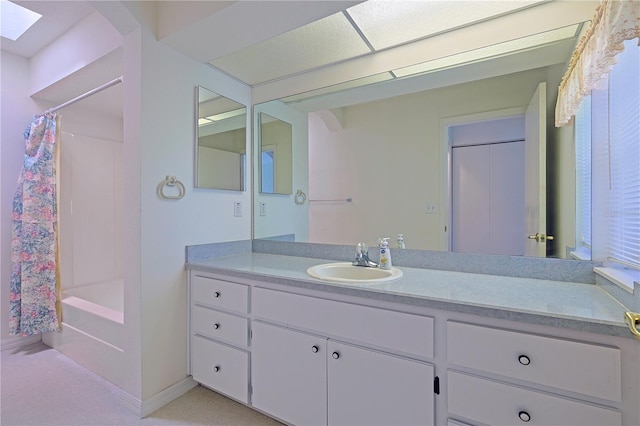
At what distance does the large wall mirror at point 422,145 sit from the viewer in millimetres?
1452

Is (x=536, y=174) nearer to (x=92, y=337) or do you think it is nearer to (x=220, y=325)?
Result: (x=220, y=325)

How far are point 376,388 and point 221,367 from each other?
97cm

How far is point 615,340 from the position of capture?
87 centimetres

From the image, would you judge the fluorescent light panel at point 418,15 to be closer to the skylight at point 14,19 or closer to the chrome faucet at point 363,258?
the chrome faucet at point 363,258

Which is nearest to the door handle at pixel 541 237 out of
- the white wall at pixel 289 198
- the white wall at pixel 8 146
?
the white wall at pixel 289 198

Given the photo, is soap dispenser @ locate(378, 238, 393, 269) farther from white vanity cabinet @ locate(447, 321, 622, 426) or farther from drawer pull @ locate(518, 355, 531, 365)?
drawer pull @ locate(518, 355, 531, 365)

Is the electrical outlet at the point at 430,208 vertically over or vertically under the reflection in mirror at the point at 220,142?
under

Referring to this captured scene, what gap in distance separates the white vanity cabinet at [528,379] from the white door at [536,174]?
25.7 inches

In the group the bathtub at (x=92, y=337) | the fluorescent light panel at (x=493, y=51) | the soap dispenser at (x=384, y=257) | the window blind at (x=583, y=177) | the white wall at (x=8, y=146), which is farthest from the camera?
the white wall at (x=8, y=146)

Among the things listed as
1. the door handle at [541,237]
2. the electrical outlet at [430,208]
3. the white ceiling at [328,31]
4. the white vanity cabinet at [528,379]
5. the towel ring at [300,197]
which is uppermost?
the white ceiling at [328,31]

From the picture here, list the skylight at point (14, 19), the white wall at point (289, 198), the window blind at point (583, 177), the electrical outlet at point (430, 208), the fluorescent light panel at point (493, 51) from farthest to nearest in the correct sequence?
the white wall at point (289, 198) < the skylight at point (14, 19) < the electrical outlet at point (430, 208) < the fluorescent light panel at point (493, 51) < the window blind at point (583, 177)

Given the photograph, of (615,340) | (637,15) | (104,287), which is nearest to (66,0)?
(104,287)

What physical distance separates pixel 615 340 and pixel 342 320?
→ 0.90m

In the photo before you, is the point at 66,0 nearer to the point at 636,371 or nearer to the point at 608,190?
the point at 608,190
